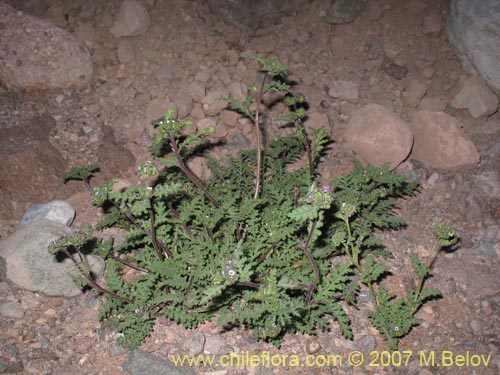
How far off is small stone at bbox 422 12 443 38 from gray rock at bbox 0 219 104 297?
14.4 feet

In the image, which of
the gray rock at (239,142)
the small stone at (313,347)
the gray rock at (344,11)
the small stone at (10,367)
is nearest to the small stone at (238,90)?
the gray rock at (239,142)

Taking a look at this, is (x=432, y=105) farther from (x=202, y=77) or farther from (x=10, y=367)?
(x=10, y=367)

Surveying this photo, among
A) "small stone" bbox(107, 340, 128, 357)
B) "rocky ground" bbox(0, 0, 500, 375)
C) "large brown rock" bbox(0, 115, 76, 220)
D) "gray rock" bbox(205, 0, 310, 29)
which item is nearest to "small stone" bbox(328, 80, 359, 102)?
"rocky ground" bbox(0, 0, 500, 375)

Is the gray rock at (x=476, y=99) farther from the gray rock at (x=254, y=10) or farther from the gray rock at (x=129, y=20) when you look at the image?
the gray rock at (x=129, y=20)

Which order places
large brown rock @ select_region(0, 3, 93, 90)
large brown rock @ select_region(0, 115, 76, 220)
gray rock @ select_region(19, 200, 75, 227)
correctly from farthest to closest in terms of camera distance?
large brown rock @ select_region(0, 3, 93, 90), large brown rock @ select_region(0, 115, 76, 220), gray rock @ select_region(19, 200, 75, 227)

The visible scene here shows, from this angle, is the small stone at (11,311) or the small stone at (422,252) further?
the small stone at (422,252)

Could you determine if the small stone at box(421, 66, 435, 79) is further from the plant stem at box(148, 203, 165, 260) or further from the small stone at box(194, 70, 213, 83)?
the plant stem at box(148, 203, 165, 260)

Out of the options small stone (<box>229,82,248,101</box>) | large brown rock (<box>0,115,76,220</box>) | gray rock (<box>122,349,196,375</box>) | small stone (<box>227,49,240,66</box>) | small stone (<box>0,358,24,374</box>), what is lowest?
small stone (<box>0,358,24,374</box>)

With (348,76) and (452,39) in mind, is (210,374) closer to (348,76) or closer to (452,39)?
(348,76)

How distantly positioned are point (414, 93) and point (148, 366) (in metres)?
3.65

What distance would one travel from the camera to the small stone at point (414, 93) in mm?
4887

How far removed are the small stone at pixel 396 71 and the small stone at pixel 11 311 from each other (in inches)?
165

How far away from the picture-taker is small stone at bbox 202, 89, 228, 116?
4.62 m

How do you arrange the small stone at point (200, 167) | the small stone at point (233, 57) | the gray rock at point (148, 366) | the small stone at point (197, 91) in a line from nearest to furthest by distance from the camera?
the gray rock at point (148, 366) → the small stone at point (200, 167) → the small stone at point (197, 91) → the small stone at point (233, 57)
